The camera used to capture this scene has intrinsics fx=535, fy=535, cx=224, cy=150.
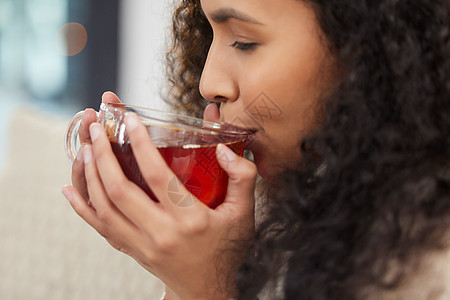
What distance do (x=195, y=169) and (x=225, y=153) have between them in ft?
0.14

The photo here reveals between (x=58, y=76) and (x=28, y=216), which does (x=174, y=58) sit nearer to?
(x=28, y=216)

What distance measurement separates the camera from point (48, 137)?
5.04 ft

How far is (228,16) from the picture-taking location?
0.73 meters

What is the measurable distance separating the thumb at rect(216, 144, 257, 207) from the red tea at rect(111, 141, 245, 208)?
1 centimetres

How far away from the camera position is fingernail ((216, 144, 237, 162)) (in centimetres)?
68

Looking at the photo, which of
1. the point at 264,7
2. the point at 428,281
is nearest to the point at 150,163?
the point at 264,7

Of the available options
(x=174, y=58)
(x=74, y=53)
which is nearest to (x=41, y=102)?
(x=74, y=53)

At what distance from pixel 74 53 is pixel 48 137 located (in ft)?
5.56

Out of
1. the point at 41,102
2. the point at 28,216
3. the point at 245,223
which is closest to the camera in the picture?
→ the point at 245,223

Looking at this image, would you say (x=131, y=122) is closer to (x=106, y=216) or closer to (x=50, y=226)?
(x=106, y=216)

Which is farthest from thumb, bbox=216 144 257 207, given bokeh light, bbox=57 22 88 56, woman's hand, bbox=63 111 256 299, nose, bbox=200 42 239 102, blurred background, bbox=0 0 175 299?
bokeh light, bbox=57 22 88 56

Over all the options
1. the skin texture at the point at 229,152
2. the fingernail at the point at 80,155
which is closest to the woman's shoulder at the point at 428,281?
the skin texture at the point at 229,152

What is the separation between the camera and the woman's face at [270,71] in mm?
703

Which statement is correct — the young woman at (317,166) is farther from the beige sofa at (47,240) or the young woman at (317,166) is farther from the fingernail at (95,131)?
the beige sofa at (47,240)
